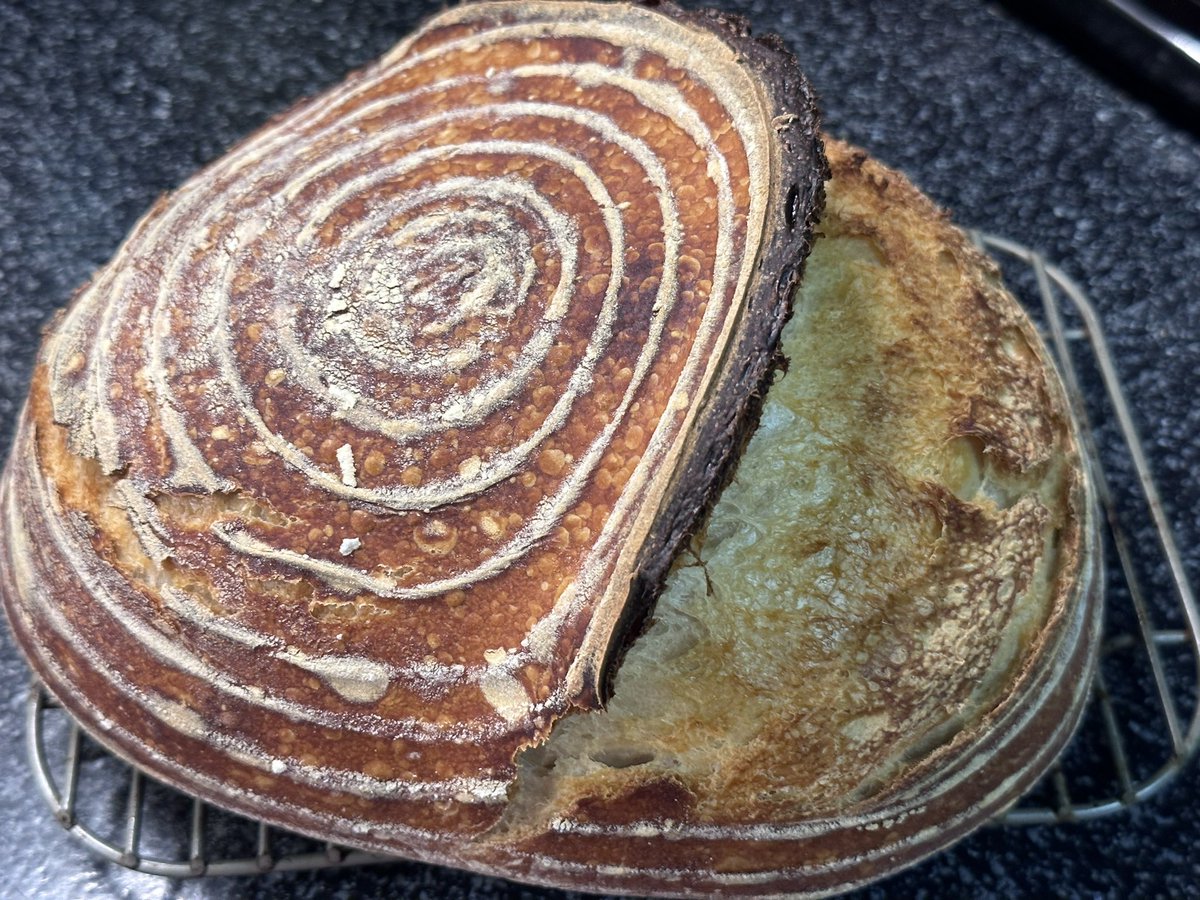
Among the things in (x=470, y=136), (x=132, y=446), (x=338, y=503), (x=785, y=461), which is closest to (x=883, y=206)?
(x=785, y=461)

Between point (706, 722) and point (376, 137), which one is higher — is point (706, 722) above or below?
below

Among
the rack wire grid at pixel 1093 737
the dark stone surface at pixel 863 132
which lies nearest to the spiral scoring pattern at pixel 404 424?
the rack wire grid at pixel 1093 737

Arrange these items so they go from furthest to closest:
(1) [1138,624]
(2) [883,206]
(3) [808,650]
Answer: (1) [1138,624]
(2) [883,206]
(3) [808,650]

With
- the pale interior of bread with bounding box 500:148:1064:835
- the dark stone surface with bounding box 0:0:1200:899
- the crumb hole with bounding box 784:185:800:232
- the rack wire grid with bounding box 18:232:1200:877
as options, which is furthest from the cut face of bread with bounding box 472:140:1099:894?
the dark stone surface with bounding box 0:0:1200:899

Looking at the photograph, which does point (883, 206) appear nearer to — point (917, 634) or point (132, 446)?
point (917, 634)

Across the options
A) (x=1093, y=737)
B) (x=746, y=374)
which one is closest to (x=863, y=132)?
(x=1093, y=737)

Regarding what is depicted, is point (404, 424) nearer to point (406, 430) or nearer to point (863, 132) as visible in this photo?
point (406, 430)
